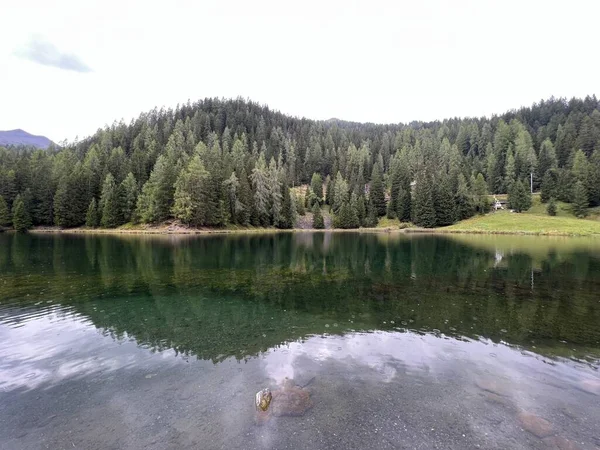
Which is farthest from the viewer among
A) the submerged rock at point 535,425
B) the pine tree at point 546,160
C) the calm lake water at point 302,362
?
the pine tree at point 546,160

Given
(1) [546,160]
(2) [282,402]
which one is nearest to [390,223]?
(1) [546,160]

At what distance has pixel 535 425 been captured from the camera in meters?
9.50

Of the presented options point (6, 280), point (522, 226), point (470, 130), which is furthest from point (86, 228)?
point (470, 130)

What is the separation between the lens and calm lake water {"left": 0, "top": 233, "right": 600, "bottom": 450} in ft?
30.7

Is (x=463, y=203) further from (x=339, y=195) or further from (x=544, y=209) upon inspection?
(x=339, y=195)

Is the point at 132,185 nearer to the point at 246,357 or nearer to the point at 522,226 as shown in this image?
the point at 246,357

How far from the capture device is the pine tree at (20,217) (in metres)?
94.8

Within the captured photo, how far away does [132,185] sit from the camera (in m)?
103

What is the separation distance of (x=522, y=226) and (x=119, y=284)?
100270 mm

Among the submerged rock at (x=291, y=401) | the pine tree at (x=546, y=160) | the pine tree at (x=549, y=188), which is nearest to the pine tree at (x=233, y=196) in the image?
the submerged rock at (x=291, y=401)

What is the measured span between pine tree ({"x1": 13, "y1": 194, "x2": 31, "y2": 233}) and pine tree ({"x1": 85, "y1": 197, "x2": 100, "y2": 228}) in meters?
15.1

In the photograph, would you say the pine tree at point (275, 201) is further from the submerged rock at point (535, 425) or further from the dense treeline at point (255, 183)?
the submerged rock at point (535, 425)

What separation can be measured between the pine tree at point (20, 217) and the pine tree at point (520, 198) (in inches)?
5768

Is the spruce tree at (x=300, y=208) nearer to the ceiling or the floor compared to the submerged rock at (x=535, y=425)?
nearer to the ceiling
